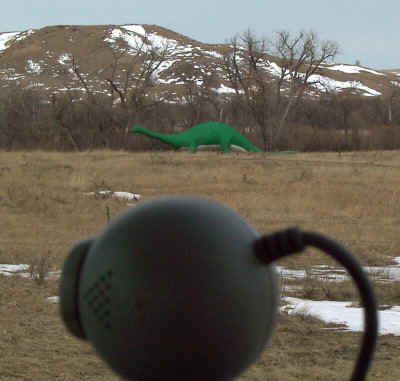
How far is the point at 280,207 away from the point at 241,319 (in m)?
14.5

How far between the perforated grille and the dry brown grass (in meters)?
2.86

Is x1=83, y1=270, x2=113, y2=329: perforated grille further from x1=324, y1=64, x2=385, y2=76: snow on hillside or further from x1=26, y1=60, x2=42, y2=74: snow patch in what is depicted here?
x1=324, y1=64, x2=385, y2=76: snow on hillside

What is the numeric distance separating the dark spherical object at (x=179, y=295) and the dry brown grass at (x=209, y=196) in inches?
113

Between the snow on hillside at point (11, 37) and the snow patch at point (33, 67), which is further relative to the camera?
the snow on hillside at point (11, 37)

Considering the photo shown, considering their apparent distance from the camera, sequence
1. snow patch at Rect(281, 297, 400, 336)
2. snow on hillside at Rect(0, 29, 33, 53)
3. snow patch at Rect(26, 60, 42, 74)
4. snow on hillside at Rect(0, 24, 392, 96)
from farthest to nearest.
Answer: snow on hillside at Rect(0, 29, 33, 53) < snow patch at Rect(26, 60, 42, 74) < snow on hillside at Rect(0, 24, 392, 96) < snow patch at Rect(281, 297, 400, 336)

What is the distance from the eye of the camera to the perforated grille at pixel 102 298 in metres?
1.24

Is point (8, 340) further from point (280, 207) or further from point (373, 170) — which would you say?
point (373, 170)

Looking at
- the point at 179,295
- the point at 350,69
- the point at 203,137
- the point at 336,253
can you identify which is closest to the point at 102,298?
the point at 179,295

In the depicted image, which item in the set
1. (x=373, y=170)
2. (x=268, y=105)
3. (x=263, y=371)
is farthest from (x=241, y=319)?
(x=268, y=105)

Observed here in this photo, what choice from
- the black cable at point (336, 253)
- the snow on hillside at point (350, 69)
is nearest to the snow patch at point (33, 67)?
the snow on hillside at point (350, 69)

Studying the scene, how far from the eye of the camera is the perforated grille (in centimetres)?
124

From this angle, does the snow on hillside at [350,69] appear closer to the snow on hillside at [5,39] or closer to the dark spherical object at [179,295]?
the snow on hillside at [5,39]

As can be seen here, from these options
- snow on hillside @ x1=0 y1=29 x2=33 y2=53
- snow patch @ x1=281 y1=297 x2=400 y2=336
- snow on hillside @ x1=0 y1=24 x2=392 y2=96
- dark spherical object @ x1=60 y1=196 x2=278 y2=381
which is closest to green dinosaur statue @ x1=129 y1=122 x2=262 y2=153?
snow patch @ x1=281 y1=297 x2=400 y2=336

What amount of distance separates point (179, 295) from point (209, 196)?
16.0 m
